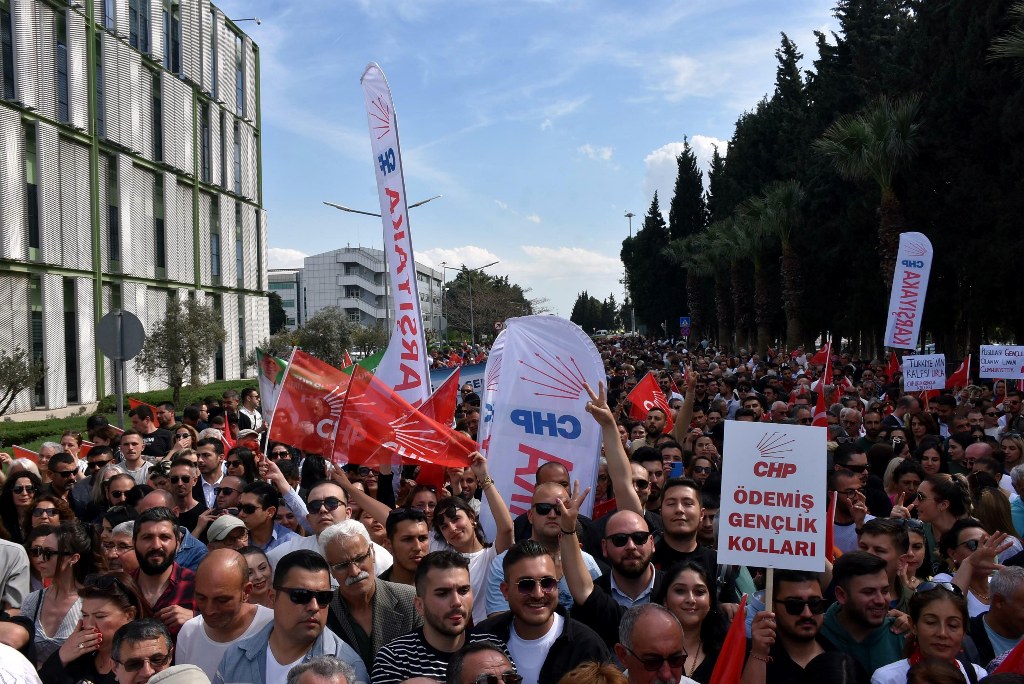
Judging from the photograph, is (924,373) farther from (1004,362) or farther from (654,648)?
(654,648)

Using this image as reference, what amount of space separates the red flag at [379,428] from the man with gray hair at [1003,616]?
12.1 feet

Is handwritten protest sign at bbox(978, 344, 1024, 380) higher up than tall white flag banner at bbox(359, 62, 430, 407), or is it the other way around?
tall white flag banner at bbox(359, 62, 430, 407)

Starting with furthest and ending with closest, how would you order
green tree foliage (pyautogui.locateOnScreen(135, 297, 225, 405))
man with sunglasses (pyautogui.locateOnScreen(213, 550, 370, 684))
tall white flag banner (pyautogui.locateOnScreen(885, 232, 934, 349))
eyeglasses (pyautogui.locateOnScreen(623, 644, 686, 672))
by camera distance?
green tree foliage (pyautogui.locateOnScreen(135, 297, 225, 405))
tall white flag banner (pyautogui.locateOnScreen(885, 232, 934, 349))
man with sunglasses (pyautogui.locateOnScreen(213, 550, 370, 684))
eyeglasses (pyautogui.locateOnScreen(623, 644, 686, 672))

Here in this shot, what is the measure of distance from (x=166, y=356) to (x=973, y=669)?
105 feet

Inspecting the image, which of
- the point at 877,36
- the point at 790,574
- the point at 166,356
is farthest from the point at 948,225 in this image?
the point at 790,574

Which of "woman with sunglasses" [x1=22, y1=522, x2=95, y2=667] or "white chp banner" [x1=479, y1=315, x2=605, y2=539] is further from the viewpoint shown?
"white chp banner" [x1=479, y1=315, x2=605, y2=539]

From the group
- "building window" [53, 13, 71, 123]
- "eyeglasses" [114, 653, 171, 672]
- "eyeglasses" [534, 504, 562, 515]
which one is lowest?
"eyeglasses" [114, 653, 171, 672]

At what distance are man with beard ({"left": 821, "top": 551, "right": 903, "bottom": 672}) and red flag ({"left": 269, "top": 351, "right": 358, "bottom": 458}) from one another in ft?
14.3

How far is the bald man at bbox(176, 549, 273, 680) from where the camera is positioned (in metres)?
4.60

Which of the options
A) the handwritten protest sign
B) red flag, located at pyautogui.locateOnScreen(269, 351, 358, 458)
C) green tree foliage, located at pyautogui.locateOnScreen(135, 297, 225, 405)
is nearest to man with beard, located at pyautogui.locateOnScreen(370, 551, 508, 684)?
red flag, located at pyautogui.locateOnScreen(269, 351, 358, 458)

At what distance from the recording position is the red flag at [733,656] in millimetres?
4121

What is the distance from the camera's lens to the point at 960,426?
1102 centimetres

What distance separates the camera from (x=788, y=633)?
4512mm

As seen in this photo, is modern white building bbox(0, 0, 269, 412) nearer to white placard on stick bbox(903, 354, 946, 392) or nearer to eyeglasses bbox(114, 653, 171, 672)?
white placard on stick bbox(903, 354, 946, 392)
